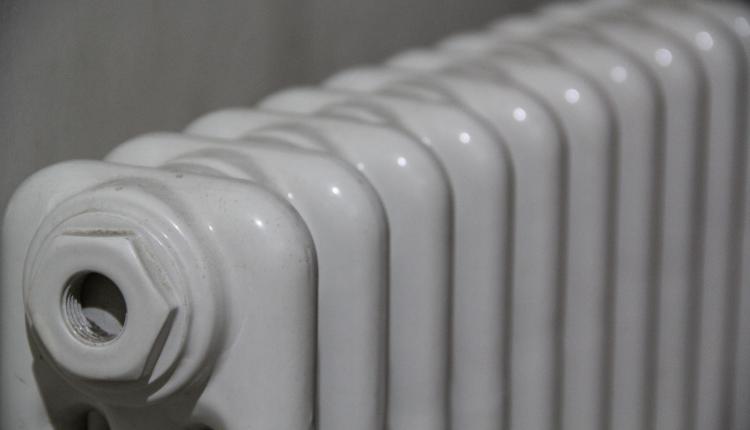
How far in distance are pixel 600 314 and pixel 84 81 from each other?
0.41m

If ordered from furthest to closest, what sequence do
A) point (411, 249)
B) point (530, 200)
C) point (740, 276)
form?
point (740, 276)
point (530, 200)
point (411, 249)

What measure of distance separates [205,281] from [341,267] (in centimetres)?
9

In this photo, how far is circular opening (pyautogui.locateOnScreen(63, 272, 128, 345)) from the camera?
554 mm

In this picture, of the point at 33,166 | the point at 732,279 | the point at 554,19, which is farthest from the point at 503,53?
the point at 33,166

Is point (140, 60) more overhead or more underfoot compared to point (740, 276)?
more overhead

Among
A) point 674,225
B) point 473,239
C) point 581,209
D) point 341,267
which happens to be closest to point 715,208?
point 674,225

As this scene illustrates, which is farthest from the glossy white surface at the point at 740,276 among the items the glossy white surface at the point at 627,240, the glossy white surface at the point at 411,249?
the glossy white surface at the point at 411,249

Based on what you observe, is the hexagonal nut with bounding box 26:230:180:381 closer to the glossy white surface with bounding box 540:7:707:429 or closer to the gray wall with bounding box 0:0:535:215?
the gray wall with bounding box 0:0:535:215

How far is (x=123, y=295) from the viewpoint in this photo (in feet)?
1.77

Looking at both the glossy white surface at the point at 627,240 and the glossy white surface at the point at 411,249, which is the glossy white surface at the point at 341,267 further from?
the glossy white surface at the point at 627,240

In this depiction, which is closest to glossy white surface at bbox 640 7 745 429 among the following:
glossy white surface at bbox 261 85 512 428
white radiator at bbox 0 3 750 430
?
white radiator at bbox 0 3 750 430

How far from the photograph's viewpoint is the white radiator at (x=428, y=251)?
557mm

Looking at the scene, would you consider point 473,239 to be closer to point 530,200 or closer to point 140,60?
point 530,200

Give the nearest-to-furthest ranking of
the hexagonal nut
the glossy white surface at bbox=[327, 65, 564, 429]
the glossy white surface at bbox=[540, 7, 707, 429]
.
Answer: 1. the hexagonal nut
2. the glossy white surface at bbox=[327, 65, 564, 429]
3. the glossy white surface at bbox=[540, 7, 707, 429]
